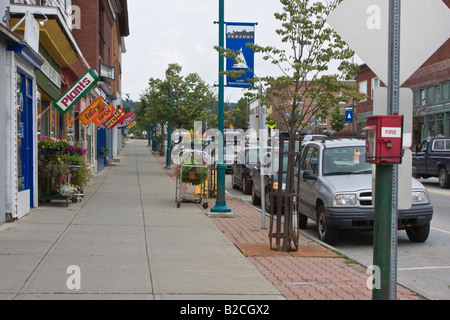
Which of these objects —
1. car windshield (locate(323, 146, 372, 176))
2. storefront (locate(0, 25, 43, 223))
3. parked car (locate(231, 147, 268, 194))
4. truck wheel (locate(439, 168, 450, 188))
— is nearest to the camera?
storefront (locate(0, 25, 43, 223))

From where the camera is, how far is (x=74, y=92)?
556 inches

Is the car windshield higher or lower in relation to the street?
higher

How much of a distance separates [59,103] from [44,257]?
7203mm

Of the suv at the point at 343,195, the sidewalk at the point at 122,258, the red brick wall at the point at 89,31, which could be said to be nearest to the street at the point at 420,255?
the suv at the point at 343,195

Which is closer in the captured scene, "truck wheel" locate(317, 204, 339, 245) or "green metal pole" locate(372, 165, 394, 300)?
"green metal pole" locate(372, 165, 394, 300)

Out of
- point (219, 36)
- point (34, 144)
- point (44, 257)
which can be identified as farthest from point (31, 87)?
point (44, 257)

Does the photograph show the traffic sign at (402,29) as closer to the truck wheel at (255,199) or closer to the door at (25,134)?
the door at (25,134)

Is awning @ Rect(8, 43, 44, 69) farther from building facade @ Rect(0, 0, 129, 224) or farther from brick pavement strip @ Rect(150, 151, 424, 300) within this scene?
brick pavement strip @ Rect(150, 151, 424, 300)

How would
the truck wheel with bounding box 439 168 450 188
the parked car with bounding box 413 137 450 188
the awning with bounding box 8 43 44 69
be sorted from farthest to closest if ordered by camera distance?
the parked car with bounding box 413 137 450 188 → the truck wheel with bounding box 439 168 450 188 → the awning with bounding box 8 43 44 69

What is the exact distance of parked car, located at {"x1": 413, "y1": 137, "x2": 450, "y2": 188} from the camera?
20984 mm

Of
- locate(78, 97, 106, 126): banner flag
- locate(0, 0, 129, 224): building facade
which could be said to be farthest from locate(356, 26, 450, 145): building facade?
locate(0, 0, 129, 224): building facade

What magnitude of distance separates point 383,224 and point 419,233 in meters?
5.70

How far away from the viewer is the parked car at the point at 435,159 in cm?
2098

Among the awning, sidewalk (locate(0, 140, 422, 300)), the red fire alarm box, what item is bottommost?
sidewalk (locate(0, 140, 422, 300))
